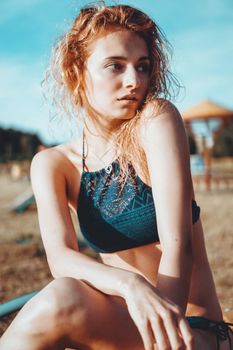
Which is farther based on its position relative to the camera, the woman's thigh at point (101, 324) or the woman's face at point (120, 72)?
the woman's face at point (120, 72)

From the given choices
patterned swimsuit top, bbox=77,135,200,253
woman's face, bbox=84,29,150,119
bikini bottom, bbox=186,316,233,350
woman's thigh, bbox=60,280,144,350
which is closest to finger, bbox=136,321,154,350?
woman's thigh, bbox=60,280,144,350

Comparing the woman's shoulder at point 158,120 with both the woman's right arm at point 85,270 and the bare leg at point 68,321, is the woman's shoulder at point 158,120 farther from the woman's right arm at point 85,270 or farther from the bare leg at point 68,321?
the bare leg at point 68,321

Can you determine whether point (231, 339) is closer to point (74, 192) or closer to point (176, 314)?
point (176, 314)

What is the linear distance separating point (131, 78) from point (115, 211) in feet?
1.70

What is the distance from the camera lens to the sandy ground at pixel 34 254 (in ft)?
14.6

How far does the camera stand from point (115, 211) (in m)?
1.50

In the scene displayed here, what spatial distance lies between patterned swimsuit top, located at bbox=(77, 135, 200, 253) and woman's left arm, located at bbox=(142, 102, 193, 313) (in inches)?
3.3

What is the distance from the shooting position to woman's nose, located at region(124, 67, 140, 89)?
1579mm

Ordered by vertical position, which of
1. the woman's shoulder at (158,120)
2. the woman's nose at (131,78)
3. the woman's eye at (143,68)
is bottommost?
the woman's shoulder at (158,120)

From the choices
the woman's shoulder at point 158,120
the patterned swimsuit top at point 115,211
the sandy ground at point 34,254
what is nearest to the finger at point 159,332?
the patterned swimsuit top at point 115,211

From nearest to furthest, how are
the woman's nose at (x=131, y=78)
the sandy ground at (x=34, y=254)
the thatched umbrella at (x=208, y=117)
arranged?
the woman's nose at (x=131, y=78)
the sandy ground at (x=34, y=254)
the thatched umbrella at (x=208, y=117)

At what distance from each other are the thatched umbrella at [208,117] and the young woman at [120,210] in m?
14.1

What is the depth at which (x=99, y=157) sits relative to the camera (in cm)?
172

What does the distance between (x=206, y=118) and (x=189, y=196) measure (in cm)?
1587
